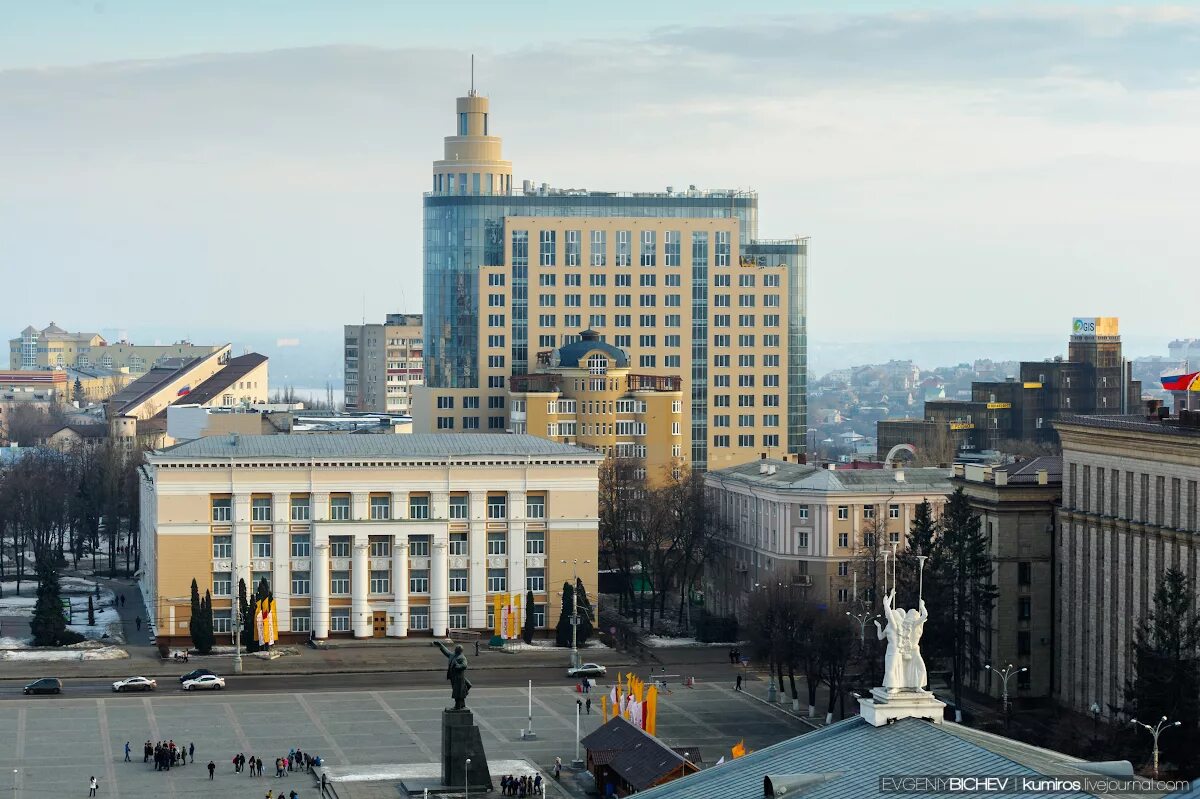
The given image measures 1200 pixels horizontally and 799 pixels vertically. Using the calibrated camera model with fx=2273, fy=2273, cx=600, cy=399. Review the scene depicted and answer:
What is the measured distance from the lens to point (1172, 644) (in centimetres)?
10519

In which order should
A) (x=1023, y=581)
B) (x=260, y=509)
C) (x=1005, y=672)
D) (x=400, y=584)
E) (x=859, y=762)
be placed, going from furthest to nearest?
1. (x=400, y=584)
2. (x=260, y=509)
3. (x=1023, y=581)
4. (x=1005, y=672)
5. (x=859, y=762)

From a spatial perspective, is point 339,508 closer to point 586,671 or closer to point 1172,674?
point 586,671

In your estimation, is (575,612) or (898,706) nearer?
(898,706)

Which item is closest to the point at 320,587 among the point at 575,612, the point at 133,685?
the point at 575,612

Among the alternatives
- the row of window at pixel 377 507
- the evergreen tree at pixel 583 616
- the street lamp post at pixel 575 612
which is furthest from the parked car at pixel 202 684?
the evergreen tree at pixel 583 616

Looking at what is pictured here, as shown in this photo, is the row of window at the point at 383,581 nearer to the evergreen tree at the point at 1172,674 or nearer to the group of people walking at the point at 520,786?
the group of people walking at the point at 520,786

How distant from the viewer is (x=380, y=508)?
15550 centimetres

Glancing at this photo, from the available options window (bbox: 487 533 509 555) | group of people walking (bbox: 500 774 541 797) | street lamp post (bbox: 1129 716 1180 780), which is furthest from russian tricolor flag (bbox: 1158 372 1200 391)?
window (bbox: 487 533 509 555)

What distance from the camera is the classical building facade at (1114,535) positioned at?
112 meters

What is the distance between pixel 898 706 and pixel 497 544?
103 meters

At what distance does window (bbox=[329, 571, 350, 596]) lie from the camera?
506 ft

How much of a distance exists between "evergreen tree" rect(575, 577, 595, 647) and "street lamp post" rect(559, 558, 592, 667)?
15 cm

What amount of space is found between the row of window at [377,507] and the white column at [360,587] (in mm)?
2276

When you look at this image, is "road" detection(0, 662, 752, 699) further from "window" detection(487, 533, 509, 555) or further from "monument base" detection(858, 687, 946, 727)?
"monument base" detection(858, 687, 946, 727)
